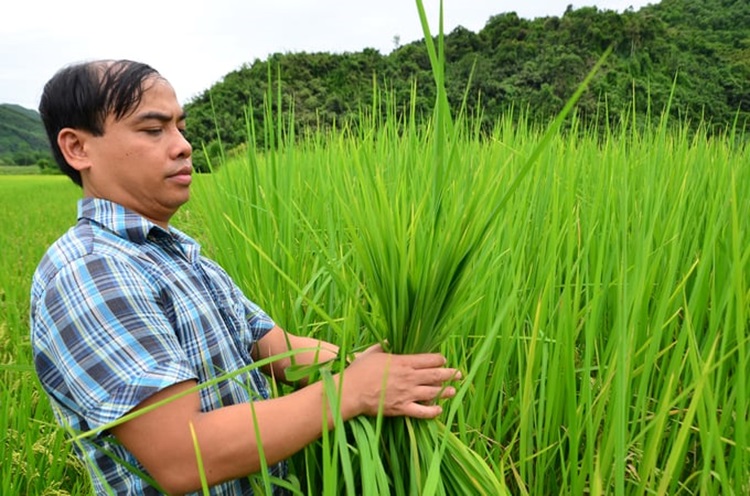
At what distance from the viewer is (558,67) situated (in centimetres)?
1470

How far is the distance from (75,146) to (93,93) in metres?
0.09

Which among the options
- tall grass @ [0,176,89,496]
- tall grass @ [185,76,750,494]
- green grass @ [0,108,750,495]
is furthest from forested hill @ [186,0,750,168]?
tall grass @ [185,76,750,494]

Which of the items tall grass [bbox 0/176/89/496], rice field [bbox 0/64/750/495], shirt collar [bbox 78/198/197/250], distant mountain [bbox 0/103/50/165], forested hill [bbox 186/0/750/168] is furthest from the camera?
distant mountain [bbox 0/103/50/165]

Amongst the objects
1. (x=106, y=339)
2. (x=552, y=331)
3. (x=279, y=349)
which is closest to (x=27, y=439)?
(x=279, y=349)

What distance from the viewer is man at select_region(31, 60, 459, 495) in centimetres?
70

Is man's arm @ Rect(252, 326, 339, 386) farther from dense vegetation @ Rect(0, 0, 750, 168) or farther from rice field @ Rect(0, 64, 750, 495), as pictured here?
dense vegetation @ Rect(0, 0, 750, 168)

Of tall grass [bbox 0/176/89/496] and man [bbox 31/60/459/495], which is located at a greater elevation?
man [bbox 31/60/459/495]

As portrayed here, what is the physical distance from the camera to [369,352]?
73 cm

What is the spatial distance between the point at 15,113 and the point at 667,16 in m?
88.8

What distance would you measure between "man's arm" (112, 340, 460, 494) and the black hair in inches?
17.9

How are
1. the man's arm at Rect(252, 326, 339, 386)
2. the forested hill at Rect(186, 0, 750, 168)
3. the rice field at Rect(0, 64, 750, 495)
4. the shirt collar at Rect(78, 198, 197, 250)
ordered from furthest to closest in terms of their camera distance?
1. the forested hill at Rect(186, 0, 750, 168)
2. the man's arm at Rect(252, 326, 339, 386)
3. the shirt collar at Rect(78, 198, 197, 250)
4. the rice field at Rect(0, 64, 750, 495)

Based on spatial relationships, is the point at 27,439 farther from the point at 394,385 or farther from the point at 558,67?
the point at 558,67

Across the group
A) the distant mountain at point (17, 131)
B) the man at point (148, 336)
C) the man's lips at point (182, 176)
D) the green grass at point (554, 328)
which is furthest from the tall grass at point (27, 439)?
the distant mountain at point (17, 131)

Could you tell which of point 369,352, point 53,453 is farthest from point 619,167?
point 53,453
